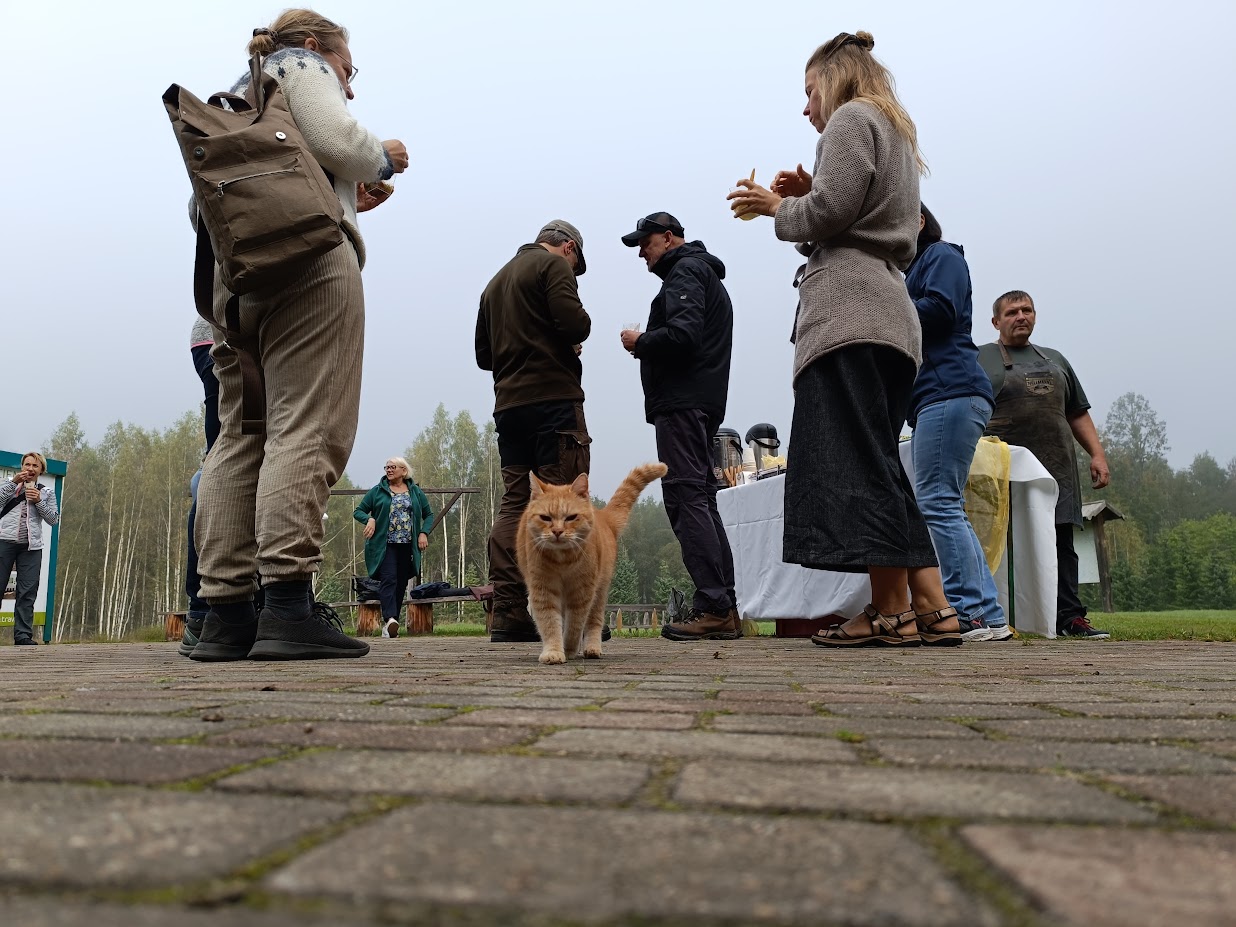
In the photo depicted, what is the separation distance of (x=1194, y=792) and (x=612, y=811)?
69 centimetres

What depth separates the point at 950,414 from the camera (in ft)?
15.3

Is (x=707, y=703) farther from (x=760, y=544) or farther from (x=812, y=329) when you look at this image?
(x=760, y=544)

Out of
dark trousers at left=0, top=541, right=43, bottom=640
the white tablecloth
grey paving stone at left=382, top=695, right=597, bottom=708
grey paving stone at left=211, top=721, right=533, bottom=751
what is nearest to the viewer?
grey paving stone at left=211, top=721, right=533, bottom=751

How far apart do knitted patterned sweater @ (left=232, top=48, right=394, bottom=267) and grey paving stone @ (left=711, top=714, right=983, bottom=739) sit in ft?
8.22

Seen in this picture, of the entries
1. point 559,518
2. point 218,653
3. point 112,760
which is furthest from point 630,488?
point 112,760

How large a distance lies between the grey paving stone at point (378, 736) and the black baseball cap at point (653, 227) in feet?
15.1

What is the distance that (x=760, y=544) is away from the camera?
23.5ft

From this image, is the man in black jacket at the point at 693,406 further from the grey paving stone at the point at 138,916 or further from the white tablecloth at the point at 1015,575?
the grey paving stone at the point at 138,916

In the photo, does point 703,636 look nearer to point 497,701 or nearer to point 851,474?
point 851,474

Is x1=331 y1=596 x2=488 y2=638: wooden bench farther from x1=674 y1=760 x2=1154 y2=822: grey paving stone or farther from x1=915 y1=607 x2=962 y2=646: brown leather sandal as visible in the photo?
x1=674 y1=760 x2=1154 y2=822: grey paving stone

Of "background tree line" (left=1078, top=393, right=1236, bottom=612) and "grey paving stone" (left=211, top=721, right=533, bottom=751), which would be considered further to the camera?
"background tree line" (left=1078, top=393, right=1236, bottom=612)

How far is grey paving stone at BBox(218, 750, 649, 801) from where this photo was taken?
104cm

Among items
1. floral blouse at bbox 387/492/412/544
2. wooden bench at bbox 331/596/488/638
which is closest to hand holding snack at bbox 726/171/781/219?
floral blouse at bbox 387/492/412/544

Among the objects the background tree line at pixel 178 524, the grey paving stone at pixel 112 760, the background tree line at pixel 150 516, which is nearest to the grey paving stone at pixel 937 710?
the grey paving stone at pixel 112 760
